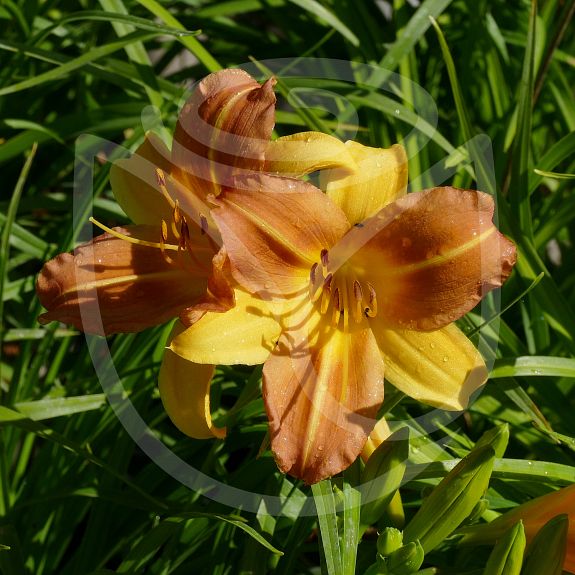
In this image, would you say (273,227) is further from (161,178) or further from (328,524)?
(328,524)

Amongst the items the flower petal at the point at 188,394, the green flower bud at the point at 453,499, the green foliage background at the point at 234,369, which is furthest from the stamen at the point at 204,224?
the green flower bud at the point at 453,499

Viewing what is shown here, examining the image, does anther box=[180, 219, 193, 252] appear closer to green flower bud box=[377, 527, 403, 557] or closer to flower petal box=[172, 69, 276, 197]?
flower petal box=[172, 69, 276, 197]

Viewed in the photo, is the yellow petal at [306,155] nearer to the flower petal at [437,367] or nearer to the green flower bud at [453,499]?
the flower petal at [437,367]

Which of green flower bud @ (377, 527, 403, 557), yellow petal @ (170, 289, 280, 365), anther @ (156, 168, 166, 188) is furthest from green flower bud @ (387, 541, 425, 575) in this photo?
anther @ (156, 168, 166, 188)

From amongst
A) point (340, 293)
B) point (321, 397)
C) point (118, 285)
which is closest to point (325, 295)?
A: point (340, 293)

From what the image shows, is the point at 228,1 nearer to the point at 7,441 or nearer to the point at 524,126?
the point at 524,126

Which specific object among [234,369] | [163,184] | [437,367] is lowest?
[234,369]
